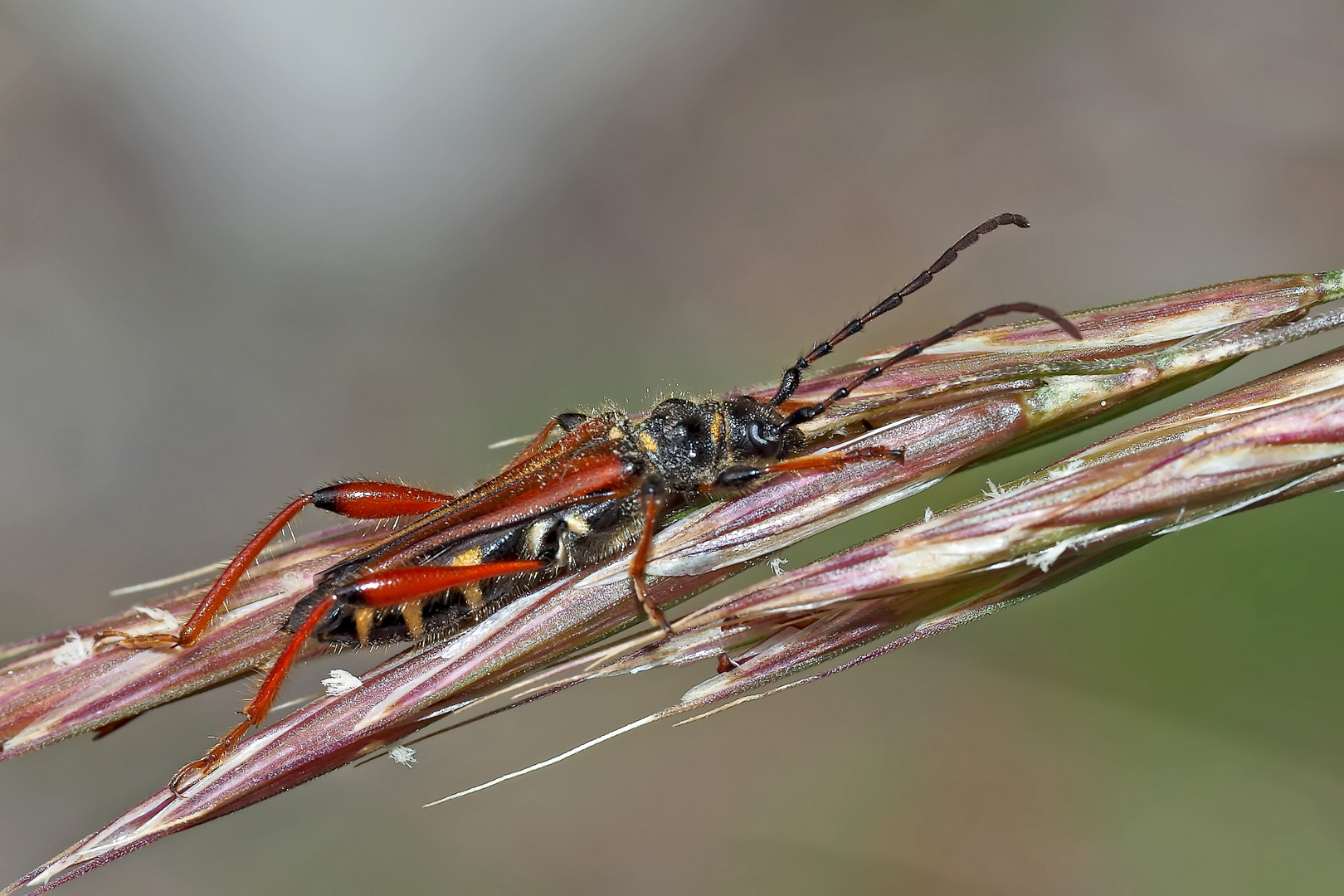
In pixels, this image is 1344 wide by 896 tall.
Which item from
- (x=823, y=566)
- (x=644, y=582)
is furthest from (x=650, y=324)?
(x=823, y=566)

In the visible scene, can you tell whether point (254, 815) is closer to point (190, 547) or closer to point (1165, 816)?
point (190, 547)

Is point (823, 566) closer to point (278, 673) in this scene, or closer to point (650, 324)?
point (278, 673)

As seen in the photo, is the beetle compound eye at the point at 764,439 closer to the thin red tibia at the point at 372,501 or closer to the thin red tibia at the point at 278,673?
the thin red tibia at the point at 372,501

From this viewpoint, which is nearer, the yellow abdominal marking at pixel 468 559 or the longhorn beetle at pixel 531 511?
the longhorn beetle at pixel 531 511

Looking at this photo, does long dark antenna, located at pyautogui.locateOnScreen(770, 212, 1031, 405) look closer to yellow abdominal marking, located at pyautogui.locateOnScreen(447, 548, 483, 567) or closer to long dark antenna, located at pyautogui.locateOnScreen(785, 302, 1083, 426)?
long dark antenna, located at pyautogui.locateOnScreen(785, 302, 1083, 426)

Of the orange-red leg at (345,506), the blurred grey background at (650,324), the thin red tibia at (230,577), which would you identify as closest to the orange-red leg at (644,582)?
the orange-red leg at (345,506)

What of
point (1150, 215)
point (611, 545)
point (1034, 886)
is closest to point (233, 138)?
point (611, 545)
